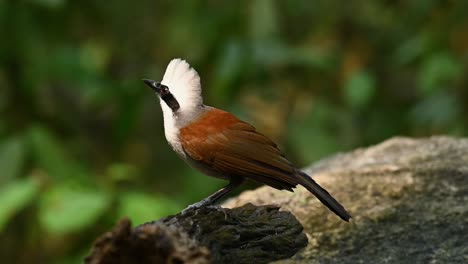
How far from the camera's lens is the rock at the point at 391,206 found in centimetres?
279

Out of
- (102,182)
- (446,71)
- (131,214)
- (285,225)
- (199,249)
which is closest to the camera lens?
(199,249)

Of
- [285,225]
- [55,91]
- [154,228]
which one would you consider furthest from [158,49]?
[154,228]

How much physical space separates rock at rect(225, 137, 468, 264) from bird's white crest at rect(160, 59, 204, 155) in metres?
0.52

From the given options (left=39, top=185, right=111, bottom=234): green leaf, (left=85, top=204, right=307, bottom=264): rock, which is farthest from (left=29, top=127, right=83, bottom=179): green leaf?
(left=85, top=204, right=307, bottom=264): rock

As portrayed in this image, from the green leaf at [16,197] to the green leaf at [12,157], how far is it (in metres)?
0.42

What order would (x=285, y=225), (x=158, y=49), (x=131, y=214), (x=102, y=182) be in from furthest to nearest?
(x=158, y=49)
(x=102, y=182)
(x=131, y=214)
(x=285, y=225)

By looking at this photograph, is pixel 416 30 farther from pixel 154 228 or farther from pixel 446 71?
pixel 154 228

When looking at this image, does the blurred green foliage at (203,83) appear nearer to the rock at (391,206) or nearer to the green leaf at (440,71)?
the green leaf at (440,71)

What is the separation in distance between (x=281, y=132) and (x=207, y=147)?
2860 millimetres

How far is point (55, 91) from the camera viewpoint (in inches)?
214

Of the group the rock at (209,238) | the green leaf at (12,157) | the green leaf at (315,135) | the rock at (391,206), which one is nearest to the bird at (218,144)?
the rock at (209,238)

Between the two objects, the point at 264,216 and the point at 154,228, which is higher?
the point at 264,216

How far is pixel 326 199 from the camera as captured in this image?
263cm

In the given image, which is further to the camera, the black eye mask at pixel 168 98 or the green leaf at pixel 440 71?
the green leaf at pixel 440 71
